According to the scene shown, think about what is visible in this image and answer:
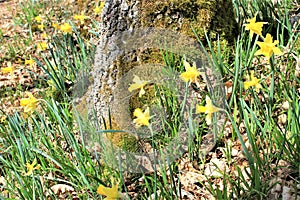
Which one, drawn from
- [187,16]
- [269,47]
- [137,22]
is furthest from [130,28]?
[269,47]

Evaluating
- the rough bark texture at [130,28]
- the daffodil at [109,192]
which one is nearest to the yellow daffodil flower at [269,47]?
the rough bark texture at [130,28]

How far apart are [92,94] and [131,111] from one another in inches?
12.5

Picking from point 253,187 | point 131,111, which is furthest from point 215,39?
point 253,187

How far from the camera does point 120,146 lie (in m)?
2.40

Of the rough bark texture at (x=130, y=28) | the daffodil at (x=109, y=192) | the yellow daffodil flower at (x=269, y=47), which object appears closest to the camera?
the daffodil at (x=109, y=192)

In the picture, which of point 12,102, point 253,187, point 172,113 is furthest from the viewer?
point 12,102

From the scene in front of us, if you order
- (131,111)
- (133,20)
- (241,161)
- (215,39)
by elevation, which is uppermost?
(133,20)

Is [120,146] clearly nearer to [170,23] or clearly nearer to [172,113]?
[172,113]

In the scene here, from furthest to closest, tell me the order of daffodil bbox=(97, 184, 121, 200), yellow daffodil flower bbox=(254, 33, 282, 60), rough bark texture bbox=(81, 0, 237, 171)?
rough bark texture bbox=(81, 0, 237, 171) → yellow daffodil flower bbox=(254, 33, 282, 60) → daffodil bbox=(97, 184, 121, 200)

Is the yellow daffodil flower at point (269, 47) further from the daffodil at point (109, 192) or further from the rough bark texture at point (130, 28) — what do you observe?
the daffodil at point (109, 192)

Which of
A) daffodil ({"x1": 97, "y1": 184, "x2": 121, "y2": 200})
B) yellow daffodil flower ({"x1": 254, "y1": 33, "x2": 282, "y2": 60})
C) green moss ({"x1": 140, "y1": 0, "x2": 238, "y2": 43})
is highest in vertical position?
green moss ({"x1": 140, "y1": 0, "x2": 238, "y2": 43})

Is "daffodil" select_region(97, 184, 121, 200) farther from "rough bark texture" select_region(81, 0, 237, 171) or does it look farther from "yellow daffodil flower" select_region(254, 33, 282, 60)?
"yellow daffodil flower" select_region(254, 33, 282, 60)

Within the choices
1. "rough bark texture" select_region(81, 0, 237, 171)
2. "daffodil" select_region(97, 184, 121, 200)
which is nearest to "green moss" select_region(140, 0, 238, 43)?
"rough bark texture" select_region(81, 0, 237, 171)

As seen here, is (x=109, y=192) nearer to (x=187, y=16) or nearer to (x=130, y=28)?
(x=130, y=28)
